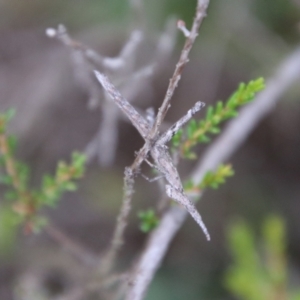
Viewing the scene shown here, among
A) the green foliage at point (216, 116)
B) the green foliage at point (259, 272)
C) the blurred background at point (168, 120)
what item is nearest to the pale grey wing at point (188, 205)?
the green foliage at point (216, 116)

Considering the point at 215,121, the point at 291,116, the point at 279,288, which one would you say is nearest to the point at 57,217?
the point at 279,288

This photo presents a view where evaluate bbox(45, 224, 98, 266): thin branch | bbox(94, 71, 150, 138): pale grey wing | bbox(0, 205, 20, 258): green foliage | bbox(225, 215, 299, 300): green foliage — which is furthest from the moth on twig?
bbox(0, 205, 20, 258): green foliage

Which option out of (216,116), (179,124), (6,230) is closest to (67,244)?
(6,230)

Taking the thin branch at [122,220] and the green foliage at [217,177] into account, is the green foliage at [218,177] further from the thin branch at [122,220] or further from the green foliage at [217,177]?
the thin branch at [122,220]

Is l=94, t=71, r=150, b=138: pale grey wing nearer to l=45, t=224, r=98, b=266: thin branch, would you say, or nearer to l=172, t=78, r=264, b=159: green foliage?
l=172, t=78, r=264, b=159: green foliage

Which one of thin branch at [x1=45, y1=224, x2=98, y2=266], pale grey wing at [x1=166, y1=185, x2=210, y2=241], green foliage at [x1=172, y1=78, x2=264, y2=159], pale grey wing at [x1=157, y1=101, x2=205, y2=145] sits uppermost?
thin branch at [x1=45, y1=224, x2=98, y2=266]

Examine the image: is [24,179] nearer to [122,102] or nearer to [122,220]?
[122,220]

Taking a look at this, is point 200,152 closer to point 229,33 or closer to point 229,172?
point 229,33
